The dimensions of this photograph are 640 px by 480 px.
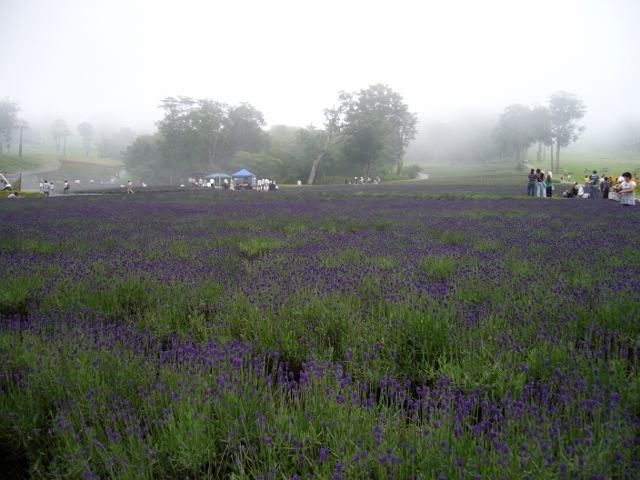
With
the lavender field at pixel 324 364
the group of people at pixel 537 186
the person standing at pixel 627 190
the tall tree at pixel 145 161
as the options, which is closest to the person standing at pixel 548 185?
the group of people at pixel 537 186

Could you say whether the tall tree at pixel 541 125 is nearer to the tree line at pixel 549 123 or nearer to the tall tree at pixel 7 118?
the tree line at pixel 549 123

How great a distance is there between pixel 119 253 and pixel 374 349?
4.47 m

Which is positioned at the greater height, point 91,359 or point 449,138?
point 449,138

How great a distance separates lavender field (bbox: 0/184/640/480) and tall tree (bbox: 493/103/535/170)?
86154 millimetres

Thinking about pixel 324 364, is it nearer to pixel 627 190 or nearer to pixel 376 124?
pixel 627 190

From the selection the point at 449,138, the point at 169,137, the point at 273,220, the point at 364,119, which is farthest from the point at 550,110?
the point at 449,138

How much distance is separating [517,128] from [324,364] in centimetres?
9203

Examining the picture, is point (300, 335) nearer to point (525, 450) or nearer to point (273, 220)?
point (525, 450)

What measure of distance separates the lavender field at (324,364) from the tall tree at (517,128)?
86.2 metres

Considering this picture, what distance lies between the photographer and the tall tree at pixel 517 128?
270ft

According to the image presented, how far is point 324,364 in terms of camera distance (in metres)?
2.21

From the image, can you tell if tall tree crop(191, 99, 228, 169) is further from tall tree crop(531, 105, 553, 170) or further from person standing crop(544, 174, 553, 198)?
tall tree crop(531, 105, 553, 170)

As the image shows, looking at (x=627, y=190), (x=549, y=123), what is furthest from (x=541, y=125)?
(x=627, y=190)

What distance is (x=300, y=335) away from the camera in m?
2.95
